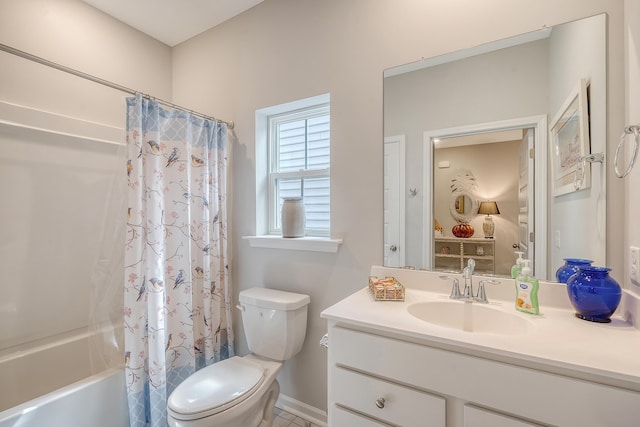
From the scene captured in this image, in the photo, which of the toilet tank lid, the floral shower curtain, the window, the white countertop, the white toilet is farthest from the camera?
the window

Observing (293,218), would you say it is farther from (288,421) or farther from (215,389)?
(288,421)

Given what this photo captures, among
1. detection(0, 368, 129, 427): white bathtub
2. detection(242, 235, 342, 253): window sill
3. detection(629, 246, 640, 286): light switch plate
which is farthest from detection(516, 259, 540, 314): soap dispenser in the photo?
detection(0, 368, 129, 427): white bathtub

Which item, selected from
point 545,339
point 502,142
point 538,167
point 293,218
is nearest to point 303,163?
point 293,218

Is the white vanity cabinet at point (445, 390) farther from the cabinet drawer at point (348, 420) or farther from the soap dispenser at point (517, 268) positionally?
the soap dispenser at point (517, 268)

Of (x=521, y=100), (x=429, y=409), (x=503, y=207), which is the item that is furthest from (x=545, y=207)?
(x=429, y=409)

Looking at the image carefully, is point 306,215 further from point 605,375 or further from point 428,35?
point 605,375

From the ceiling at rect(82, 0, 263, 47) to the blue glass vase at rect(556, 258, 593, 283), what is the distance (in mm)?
2286

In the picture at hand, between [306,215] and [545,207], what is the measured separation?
1.28 m

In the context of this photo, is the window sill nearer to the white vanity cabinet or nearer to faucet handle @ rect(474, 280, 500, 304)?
the white vanity cabinet

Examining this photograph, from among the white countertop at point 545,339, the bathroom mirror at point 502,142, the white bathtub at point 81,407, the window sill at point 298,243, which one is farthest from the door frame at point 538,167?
the white bathtub at point 81,407

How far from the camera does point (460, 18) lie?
128 cm

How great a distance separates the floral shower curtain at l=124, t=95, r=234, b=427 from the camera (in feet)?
4.65

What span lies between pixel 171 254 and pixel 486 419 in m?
1.59

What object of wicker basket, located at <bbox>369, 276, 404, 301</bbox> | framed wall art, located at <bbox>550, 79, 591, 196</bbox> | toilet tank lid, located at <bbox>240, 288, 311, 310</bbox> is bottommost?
toilet tank lid, located at <bbox>240, 288, 311, 310</bbox>
